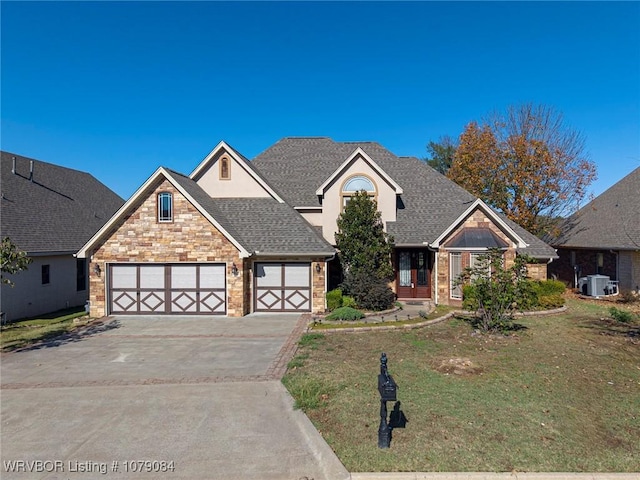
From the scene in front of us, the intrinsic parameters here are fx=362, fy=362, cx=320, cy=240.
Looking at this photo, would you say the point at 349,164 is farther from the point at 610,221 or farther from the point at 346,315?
the point at 610,221

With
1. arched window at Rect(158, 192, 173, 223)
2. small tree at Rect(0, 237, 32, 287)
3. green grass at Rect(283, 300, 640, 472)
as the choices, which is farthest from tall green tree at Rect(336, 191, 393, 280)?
small tree at Rect(0, 237, 32, 287)

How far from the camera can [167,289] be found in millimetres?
16453

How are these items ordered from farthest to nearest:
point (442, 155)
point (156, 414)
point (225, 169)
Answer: point (442, 155), point (225, 169), point (156, 414)

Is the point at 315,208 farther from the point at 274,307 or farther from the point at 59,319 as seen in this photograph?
the point at 59,319

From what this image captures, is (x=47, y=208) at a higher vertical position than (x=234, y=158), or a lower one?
lower

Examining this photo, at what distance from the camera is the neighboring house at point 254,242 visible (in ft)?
52.9

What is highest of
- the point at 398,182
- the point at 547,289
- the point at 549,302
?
the point at 398,182

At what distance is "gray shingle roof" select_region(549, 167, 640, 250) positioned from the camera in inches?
851

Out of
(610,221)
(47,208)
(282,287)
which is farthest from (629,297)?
(47,208)

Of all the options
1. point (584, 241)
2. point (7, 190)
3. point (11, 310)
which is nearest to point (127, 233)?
point (11, 310)

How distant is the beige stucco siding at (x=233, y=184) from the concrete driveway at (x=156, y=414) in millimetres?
9716

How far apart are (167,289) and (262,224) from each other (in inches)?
209

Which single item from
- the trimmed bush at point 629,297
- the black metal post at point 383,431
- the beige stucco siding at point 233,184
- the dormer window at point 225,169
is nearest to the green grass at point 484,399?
the black metal post at point 383,431

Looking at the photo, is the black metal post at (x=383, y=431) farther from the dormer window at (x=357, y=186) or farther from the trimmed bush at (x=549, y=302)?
the dormer window at (x=357, y=186)
